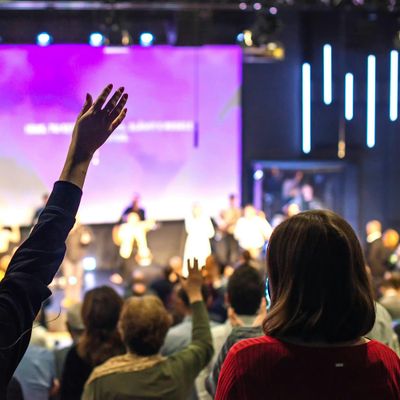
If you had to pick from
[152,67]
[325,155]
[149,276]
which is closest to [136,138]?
[152,67]

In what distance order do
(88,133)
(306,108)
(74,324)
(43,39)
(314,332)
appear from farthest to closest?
(306,108), (43,39), (74,324), (314,332), (88,133)

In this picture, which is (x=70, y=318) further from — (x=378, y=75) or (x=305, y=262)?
(x=378, y=75)

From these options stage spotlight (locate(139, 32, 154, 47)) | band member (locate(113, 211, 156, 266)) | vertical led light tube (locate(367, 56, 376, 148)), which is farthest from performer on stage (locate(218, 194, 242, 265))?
vertical led light tube (locate(367, 56, 376, 148))

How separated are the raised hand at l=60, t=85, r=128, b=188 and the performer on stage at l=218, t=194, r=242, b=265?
33.1 ft

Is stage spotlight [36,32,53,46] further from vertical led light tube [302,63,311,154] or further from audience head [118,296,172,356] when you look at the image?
audience head [118,296,172,356]

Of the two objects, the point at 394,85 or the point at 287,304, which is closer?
the point at 287,304

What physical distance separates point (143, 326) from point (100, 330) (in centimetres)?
51

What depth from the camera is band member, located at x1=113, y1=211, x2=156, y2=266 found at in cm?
1027

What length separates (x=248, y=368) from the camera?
4.22ft

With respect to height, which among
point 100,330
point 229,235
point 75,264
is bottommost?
point 75,264

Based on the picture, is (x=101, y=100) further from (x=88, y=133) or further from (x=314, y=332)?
(x=314, y=332)

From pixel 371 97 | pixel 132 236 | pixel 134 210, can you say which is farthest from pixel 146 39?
pixel 371 97

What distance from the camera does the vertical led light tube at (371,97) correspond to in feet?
43.1

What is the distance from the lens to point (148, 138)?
1149 cm
